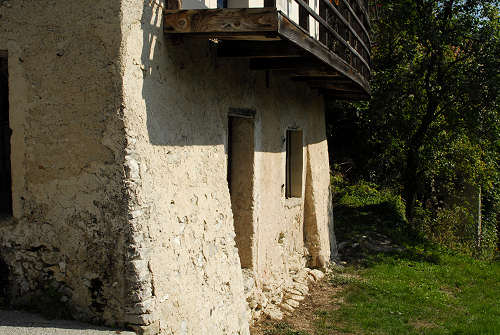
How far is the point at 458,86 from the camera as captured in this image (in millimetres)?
11188

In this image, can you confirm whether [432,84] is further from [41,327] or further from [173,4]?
[41,327]

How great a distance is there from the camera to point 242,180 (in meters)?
5.96

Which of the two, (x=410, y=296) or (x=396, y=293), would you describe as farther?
(x=396, y=293)

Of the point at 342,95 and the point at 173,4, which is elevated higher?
the point at 342,95

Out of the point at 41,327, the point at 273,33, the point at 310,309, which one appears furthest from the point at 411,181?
the point at 41,327

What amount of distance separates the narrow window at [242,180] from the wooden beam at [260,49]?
46.9 inches

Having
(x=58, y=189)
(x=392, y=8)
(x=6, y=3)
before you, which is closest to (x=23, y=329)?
(x=58, y=189)

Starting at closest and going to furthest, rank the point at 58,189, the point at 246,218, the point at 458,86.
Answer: the point at 58,189 → the point at 246,218 → the point at 458,86

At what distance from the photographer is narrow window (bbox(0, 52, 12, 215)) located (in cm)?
419

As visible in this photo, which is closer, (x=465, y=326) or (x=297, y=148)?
(x=465, y=326)

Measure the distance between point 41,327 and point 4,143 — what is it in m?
1.60

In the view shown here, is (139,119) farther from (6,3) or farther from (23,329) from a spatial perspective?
(23,329)

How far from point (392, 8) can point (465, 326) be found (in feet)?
26.3

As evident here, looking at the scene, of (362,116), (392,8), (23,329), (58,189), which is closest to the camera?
(23,329)
